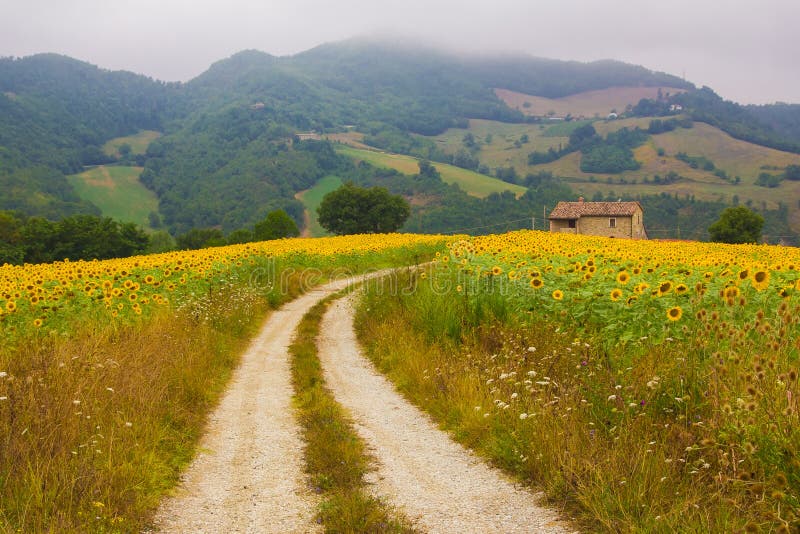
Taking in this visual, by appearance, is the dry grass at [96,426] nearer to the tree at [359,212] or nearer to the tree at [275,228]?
the tree at [275,228]

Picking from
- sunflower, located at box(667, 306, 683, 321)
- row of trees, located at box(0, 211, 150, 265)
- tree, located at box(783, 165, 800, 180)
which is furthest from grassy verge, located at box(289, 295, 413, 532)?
tree, located at box(783, 165, 800, 180)

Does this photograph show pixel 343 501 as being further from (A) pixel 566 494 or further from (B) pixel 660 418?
(B) pixel 660 418

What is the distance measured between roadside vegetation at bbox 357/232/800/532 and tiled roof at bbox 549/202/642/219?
61.9m

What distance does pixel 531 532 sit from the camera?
473cm

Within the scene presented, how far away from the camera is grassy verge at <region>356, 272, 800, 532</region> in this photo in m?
4.23

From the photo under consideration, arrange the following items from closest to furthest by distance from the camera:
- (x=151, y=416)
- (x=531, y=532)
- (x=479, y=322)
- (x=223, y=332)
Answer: (x=531, y=532) → (x=151, y=416) → (x=479, y=322) → (x=223, y=332)

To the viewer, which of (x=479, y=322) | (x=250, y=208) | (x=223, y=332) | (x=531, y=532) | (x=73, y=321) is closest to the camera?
(x=531, y=532)

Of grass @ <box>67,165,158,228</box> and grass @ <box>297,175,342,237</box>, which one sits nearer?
grass @ <box>297,175,342,237</box>

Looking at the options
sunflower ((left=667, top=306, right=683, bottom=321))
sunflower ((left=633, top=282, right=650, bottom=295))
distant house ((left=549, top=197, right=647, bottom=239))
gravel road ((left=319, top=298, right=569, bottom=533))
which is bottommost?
gravel road ((left=319, top=298, right=569, bottom=533))

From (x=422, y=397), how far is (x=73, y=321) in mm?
6001

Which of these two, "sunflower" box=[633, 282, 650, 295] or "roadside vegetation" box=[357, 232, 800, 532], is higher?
"sunflower" box=[633, 282, 650, 295]

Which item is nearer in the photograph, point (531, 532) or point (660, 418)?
point (531, 532)

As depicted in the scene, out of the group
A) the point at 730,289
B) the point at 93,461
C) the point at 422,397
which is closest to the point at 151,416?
the point at 93,461

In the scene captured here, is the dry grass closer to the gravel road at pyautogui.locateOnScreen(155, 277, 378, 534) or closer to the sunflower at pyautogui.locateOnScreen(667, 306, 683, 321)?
the gravel road at pyautogui.locateOnScreen(155, 277, 378, 534)
